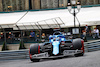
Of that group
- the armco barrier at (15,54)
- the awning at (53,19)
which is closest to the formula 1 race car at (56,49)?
the armco barrier at (15,54)

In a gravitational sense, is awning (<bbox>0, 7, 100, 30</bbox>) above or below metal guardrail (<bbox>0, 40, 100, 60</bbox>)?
above

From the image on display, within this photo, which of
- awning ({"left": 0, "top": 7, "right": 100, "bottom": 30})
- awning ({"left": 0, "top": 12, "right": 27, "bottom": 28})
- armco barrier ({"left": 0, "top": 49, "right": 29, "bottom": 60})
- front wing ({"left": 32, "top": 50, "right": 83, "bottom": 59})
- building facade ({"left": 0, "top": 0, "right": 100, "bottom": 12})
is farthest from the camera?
building facade ({"left": 0, "top": 0, "right": 100, "bottom": 12})

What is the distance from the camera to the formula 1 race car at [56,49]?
15.0 m

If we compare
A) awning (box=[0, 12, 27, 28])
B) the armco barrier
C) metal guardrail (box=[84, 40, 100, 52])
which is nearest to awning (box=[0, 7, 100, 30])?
awning (box=[0, 12, 27, 28])

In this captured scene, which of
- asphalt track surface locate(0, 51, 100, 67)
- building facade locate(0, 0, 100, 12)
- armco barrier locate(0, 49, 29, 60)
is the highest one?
building facade locate(0, 0, 100, 12)

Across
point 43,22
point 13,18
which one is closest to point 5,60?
point 43,22

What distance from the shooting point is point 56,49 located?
48.9 ft

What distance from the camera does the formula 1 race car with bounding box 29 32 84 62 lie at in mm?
14953

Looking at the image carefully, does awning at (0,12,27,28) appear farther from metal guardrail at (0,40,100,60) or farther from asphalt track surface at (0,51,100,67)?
asphalt track surface at (0,51,100,67)

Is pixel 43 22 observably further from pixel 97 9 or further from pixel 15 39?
pixel 97 9

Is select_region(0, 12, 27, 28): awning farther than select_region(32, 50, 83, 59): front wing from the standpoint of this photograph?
Yes

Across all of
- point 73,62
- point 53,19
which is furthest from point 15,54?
point 53,19

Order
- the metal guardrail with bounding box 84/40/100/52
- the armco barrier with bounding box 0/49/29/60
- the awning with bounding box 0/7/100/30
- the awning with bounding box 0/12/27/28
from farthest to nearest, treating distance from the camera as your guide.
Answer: the awning with bounding box 0/12/27/28 → the awning with bounding box 0/7/100/30 → the metal guardrail with bounding box 84/40/100/52 → the armco barrier with bounding box 0/49/29/60

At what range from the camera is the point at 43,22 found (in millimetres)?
26391
